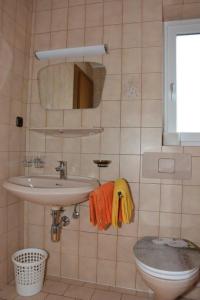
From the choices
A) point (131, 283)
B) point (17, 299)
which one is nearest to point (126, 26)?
point (131, 283)

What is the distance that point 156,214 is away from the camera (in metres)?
1.63

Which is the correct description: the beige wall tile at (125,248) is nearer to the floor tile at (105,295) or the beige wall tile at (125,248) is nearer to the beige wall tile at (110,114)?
the floor tile at (105,295)

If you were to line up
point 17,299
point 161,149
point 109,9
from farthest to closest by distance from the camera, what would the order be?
point 109,9, point 161,149, point 17,299

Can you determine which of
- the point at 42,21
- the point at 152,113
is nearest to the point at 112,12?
the point at 42,21

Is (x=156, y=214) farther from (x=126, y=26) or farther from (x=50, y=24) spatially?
(x=50, y=24)

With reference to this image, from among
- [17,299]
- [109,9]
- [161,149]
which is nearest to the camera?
[17,299]

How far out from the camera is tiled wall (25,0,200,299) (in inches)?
63.9

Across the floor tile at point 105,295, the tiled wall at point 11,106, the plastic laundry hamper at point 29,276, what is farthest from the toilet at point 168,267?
the tiled wall at point 11,106

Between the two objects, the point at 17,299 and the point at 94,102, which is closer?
the point at 17,299

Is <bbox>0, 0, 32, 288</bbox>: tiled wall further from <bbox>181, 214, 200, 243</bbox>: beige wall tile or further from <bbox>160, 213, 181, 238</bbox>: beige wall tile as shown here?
<bbox>181, 214, 200, 243</bbox>: beige wall tile

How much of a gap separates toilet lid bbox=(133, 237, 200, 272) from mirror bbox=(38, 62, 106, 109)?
1063 millimetres

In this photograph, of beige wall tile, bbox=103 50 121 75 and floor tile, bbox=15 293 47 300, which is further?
beige wall tile, bbox=103 50 121 75

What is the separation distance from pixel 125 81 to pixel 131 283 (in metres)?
1.52

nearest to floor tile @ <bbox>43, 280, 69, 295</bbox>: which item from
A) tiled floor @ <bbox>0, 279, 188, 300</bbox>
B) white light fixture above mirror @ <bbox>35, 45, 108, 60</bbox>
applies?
tiled floor @ <bbox>0, 279, 188, 300</bbox>
